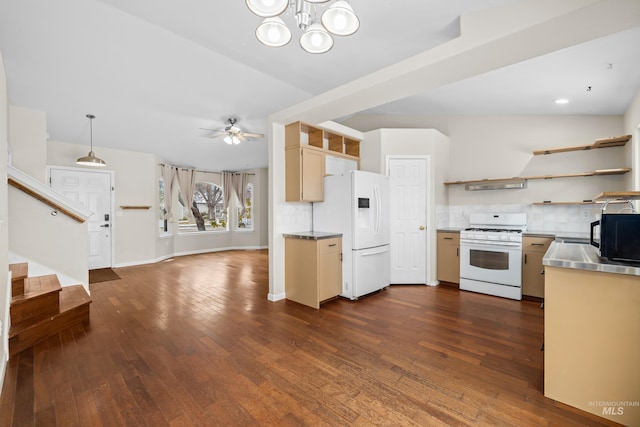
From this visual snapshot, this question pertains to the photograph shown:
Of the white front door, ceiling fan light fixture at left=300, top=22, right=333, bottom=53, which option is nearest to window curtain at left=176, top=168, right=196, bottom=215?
the white front door

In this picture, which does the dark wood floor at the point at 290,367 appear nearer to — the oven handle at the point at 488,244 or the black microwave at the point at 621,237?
the oven handle at the point at 488,244

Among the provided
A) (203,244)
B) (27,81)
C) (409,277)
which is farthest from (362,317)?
(203,244)

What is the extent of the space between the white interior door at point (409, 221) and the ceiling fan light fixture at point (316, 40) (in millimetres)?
2816

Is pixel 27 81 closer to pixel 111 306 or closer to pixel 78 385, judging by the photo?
pixel 111 306

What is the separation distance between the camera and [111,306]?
365cm

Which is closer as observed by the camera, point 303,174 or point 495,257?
point 303,174

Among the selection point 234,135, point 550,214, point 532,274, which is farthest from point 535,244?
point 234,135

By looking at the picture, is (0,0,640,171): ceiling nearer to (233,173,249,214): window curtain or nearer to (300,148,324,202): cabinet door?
(300,148,324,202): cabinet door

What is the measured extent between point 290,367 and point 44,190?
397 centimetres

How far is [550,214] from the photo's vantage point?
165 inches

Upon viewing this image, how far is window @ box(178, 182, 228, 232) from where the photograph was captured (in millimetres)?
8323

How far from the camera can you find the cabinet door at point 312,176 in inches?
153

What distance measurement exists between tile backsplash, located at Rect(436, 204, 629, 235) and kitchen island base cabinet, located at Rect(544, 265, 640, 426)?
9.57 ft
